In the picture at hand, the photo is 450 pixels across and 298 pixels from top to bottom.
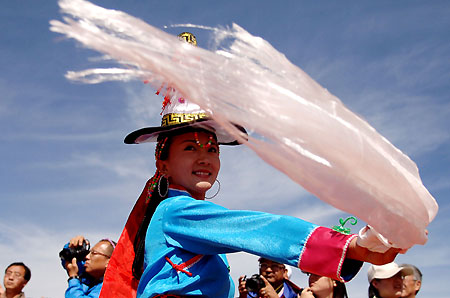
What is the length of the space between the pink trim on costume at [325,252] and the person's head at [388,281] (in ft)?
13.5

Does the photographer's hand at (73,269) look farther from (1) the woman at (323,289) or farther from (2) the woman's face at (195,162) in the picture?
(2) the woman's face at (195,162)

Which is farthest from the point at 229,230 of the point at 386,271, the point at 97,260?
the point at 97,260

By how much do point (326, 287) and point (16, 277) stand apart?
478 cm

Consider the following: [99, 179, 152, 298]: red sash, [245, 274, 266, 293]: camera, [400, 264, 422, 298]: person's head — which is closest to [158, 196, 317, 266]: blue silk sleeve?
[99, 179, 152, 298]: red sash

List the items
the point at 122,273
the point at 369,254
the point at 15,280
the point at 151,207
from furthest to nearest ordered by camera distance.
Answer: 1. the point at 15,280
2. the point at 151,207
3. the point at 122,273
4. the point at 369,254

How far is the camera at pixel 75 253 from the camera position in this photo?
20.8 feet

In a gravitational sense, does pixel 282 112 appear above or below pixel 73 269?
below

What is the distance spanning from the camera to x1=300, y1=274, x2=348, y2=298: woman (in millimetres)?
5645

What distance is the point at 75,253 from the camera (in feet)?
20.9

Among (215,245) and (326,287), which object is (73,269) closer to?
(326,287)

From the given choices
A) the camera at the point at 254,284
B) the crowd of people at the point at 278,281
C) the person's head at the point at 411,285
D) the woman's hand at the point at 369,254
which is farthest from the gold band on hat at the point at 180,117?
the person's head at the point at 411,285

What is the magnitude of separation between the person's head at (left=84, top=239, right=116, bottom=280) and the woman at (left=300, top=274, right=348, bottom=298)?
2.36 meters

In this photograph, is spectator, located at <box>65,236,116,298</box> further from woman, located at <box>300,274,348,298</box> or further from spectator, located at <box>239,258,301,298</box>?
woman, located at <box>300,274,348,298</box>

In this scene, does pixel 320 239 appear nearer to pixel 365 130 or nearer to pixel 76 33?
pixel 365 130
